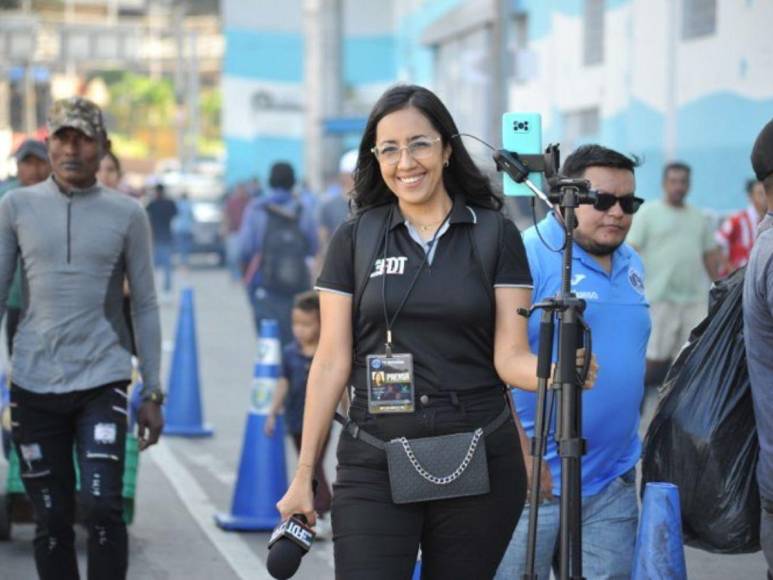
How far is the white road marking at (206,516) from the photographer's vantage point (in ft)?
27.0

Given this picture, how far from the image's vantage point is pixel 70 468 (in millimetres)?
6402

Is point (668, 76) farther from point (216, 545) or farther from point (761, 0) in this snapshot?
point (216, 545)

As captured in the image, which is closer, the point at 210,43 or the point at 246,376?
the point at 246,376

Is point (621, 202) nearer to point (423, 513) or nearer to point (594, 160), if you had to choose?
point (594, 160)

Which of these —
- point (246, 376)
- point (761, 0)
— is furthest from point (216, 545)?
point (246, 376)

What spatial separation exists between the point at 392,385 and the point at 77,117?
2387mm

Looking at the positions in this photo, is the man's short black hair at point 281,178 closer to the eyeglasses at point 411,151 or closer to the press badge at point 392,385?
the eyeglasses at point 411,151

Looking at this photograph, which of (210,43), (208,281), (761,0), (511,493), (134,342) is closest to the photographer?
(511,493)

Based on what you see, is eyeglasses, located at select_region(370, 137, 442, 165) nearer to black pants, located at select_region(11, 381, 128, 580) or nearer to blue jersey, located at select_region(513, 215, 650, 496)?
blue jersey, located at select_region(513, 215, 650, 496)

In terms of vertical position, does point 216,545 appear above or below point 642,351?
below

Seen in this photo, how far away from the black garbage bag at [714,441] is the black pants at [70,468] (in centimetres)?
208

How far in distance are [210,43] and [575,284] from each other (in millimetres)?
94071

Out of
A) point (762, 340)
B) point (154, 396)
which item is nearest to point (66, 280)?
point (154, 396)

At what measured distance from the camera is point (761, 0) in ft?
45.2
